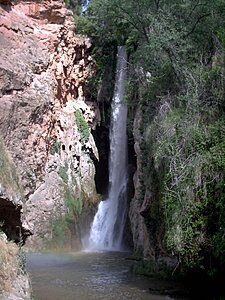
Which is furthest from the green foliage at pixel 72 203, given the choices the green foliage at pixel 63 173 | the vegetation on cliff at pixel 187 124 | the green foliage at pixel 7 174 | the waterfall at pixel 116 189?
the green foliage at pixel 7 174

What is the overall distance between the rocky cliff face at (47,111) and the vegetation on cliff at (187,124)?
6.67 m

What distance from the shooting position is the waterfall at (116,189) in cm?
2497

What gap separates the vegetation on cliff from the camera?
1050 cm

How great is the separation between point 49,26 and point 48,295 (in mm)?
18064

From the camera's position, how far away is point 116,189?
1065 inches

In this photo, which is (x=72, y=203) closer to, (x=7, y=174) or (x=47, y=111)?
(x=47, y=111)

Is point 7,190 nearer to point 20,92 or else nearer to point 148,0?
point 148,0

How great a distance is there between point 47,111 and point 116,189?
6.45 metres

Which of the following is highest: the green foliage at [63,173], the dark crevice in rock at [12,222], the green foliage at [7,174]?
the green foliage at [63,173]

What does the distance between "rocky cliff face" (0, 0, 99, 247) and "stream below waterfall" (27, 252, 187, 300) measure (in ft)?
12.7

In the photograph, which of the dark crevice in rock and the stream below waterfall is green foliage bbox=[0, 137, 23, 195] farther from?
the stream below waterfall

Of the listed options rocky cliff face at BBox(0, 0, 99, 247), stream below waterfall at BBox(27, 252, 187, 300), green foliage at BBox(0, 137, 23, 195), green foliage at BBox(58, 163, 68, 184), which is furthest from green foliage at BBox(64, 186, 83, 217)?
green foliage at BBox(0, 137, 23, 195)

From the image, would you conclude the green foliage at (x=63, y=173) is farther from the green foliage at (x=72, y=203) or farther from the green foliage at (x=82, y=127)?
the green foliage at (x=82, y=127)

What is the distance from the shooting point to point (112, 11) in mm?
22500
